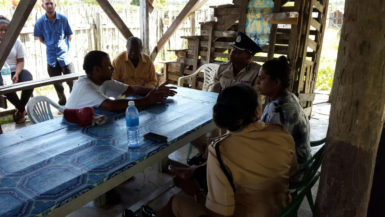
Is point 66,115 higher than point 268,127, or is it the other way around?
point 268,127

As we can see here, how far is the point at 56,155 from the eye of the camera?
1.65 meters

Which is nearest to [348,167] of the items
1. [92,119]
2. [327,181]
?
[327,181]

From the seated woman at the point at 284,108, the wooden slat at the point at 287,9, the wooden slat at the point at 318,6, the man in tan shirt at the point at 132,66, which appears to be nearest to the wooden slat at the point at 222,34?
the wooden slat at the point at 287,9

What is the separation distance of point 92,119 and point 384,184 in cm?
200

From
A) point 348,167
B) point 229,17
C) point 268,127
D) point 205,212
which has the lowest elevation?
point 205,212

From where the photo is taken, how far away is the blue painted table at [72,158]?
49.8 inches

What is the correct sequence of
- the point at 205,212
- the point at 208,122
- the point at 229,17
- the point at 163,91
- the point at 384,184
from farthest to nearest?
the point at 229,17 < the point at 163,91 < the point at 208,122 < the point at 384,184 < the point at 205,212

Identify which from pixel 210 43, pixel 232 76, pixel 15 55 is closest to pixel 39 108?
pixel 232 76

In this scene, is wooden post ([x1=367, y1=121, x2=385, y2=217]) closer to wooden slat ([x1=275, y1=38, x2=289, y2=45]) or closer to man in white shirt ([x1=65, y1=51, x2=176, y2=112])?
man in white shirt ([x1=65, y1=51, x2=176, y2=112])

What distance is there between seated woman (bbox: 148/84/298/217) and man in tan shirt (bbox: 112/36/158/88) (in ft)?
8.74

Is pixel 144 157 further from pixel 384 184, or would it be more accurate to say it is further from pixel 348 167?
pixel 384 184

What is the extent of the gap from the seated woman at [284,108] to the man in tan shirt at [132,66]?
2.17 meters

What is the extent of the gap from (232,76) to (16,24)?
2.97m

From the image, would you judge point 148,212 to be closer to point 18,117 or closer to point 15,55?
point 18,117
